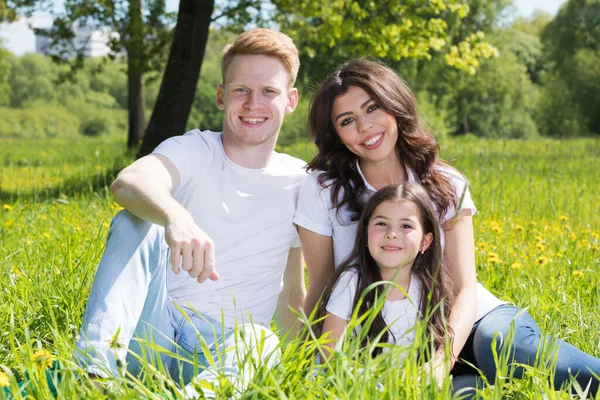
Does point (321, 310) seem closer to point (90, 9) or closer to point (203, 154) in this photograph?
point (203, 154)

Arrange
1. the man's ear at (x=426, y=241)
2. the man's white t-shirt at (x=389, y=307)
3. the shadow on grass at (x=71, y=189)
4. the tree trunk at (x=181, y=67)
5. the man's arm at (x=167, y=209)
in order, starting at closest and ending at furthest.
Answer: the man's arm at (x=167, y=209) → the man's white t-shirt at (x=389, y=307) → the man's ear at (x=426, y=241) → the shadow on grass at (x=71, y=189) → the tree trunk at (x=181, y=67)

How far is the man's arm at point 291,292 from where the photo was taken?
308 centimetres

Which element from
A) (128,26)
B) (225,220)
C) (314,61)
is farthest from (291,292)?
(314,61)

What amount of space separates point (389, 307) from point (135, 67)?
1277cm

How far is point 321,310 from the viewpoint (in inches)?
109

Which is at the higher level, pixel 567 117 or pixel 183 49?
pixel 183 49

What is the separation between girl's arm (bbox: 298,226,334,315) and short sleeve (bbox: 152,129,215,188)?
1.51ft

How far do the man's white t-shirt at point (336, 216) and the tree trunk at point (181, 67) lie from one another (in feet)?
20.1

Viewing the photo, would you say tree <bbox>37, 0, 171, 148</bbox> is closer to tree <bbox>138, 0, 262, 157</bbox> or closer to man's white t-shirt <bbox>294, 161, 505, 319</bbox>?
tree <bbox>138, 0, 262, 157</bbox>

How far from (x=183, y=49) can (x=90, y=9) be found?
Answer: 19.1ft

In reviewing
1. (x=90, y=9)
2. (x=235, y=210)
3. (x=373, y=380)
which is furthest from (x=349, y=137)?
(x=90, y=9)

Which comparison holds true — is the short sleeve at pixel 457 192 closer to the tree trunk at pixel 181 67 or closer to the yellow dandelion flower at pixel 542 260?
the yellow dandelion flower at pixel 542 260

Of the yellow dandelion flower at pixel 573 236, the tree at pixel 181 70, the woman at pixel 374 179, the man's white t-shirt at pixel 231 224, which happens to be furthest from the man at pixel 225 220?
the tree at pixel 181 70

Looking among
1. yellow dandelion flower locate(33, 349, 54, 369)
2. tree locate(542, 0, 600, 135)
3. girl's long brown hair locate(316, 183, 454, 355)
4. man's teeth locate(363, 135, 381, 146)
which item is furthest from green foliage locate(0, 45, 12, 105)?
yellow dandelion flower locate(33, 349, 54, 369)
